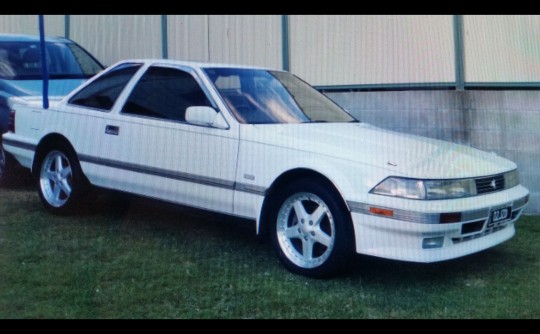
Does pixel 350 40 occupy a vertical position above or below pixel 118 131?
above

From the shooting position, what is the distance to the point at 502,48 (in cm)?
761

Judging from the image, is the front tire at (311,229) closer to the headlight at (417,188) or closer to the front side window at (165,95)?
the headlight at (417,188)

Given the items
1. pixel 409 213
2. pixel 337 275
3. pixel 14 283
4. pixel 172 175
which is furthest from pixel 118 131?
pixel 409 213

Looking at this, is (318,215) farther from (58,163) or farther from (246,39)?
(246,39)

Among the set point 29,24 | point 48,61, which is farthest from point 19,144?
point 29,24

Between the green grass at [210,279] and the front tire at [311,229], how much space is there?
5.0 inches

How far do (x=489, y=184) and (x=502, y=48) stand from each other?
3.23m

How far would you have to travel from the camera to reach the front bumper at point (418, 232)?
4.41 m

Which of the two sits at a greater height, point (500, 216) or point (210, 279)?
point (500, 216)

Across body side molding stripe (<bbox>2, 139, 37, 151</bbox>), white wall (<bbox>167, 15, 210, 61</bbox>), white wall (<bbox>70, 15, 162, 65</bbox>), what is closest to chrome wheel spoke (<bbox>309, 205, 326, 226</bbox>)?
body side molding stripe (<bbox>2, 139, 37, 151</bbox>)

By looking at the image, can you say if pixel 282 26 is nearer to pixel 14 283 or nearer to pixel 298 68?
pixel 298 68

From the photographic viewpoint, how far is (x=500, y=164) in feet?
17.1

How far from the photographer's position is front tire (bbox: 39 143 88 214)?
624 centimetres
